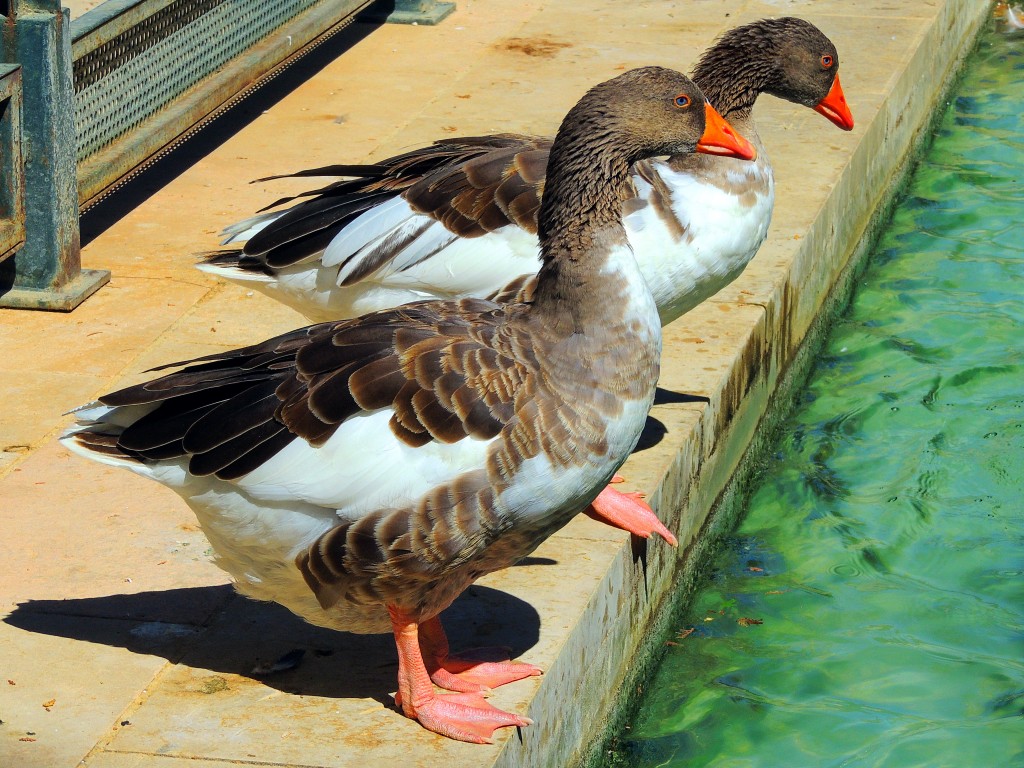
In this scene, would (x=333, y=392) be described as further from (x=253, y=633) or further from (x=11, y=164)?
(x=11, y=164)

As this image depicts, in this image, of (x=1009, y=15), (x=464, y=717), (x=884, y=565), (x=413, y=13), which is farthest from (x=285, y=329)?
(x=1009, y=15)

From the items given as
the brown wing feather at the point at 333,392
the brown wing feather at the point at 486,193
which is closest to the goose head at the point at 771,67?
the brown wing feather at the point at 486,193

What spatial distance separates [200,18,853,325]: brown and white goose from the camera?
5.14m

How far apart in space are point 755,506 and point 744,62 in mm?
2041

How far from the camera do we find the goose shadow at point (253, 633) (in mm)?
4199

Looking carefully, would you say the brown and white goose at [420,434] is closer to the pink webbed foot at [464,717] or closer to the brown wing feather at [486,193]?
the pink webbed foot at [464,717]

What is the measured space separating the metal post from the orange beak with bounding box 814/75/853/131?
11.5 feet

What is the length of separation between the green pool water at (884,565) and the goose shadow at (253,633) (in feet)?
2.82

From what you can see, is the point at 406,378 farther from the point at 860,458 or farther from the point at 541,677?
the point at 860,458

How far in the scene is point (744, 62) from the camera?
589 cm

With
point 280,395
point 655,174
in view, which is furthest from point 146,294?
point 280,395

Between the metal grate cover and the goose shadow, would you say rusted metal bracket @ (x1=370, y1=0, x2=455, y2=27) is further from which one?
the goose shadow

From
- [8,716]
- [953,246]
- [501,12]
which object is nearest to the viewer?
[8,716]

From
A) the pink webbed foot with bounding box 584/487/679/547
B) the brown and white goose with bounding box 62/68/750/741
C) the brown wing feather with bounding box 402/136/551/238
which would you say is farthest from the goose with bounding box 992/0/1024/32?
the brown and white goose with bounding box 62/68/750/741
